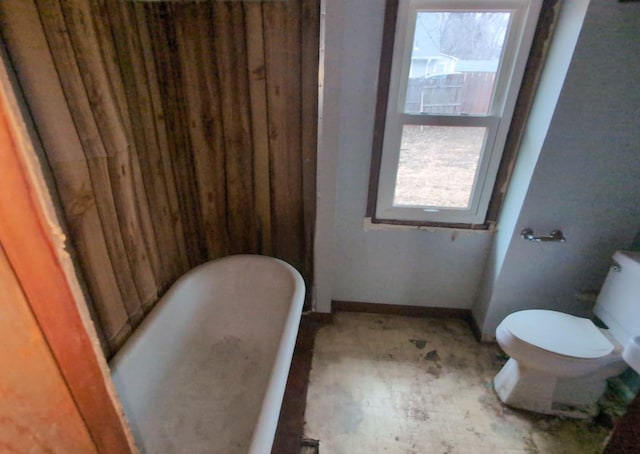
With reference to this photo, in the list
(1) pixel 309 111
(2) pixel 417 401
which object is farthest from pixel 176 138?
(2) pixel 417 401

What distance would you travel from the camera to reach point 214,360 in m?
1.62

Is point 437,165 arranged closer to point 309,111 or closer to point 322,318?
point 309,111

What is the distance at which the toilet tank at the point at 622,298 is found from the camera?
137 cm

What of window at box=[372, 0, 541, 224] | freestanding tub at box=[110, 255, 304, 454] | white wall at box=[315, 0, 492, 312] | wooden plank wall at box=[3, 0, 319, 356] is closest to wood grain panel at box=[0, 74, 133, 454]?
freestanding tub at box=[110, 255, 304, 454]

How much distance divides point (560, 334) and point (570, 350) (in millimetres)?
94

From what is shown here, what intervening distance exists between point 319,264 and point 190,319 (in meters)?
0.79

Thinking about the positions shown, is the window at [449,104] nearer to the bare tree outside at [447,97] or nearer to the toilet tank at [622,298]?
the bare tree outside at [447,97]

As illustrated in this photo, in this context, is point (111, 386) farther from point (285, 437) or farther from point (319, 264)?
point (319, 264)

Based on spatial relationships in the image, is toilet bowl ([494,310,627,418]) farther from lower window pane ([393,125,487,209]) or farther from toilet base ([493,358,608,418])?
lower window pane ([393,125,487,209])

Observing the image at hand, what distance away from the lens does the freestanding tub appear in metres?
1.22

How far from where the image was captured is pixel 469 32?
1494 millimetres

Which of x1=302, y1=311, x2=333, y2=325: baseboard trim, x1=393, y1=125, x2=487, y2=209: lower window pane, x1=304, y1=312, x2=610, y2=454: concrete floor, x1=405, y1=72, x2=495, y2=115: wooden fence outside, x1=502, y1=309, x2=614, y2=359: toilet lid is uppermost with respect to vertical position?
x1=405, y1=72, x2=495, y2=115: wooden fence outside

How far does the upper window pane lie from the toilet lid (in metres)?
1.10

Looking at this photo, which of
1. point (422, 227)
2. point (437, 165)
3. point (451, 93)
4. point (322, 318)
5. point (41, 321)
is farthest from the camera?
point (322, 318)
